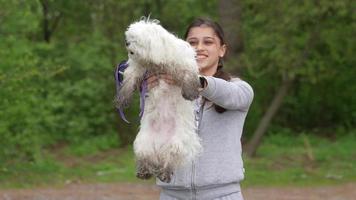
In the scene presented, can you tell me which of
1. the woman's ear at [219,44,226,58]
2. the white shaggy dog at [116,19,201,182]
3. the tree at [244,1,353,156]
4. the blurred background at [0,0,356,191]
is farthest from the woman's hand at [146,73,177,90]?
the tree at [244,1,353,156]

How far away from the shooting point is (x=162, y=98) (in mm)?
2736

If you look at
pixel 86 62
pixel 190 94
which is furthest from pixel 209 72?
pixel 86 62

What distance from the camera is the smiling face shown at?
3074 mm

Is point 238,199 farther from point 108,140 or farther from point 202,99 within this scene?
point 108,140

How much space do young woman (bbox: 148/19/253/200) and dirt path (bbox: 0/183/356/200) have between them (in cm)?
642

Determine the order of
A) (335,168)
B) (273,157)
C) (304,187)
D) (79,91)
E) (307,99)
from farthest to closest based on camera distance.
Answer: (307,99) < (79,91) < (273,157) < (335,168) < (304,187)

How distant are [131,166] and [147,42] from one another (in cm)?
980

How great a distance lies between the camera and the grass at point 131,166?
11016 millimetres

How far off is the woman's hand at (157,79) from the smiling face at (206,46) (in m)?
0.39

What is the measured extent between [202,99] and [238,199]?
499mm

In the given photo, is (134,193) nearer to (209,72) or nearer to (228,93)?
(209,72)

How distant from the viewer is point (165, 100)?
2.75 meters

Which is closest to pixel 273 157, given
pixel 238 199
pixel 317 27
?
pixel 317 27

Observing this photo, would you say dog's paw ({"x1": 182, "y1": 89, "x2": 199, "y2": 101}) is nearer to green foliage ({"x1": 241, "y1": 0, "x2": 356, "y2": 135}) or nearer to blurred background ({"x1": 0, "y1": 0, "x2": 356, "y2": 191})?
blurred background ({"x1": 0, "y1": 0, "x2": 356, "y2": 191})
